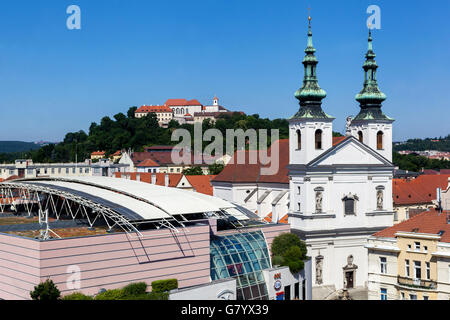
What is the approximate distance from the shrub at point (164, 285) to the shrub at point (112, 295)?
2.37 metres

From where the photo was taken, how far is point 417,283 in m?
39.8

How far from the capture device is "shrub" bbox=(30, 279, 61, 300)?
97.9 feet

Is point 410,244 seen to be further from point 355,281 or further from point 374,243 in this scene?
point 355,281

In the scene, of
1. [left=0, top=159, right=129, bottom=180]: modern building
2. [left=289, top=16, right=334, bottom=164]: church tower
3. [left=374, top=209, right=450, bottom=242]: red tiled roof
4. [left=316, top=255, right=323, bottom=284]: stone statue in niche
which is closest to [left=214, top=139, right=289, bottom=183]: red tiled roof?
[left=289, top=16, right=334, bottom=164]: church tower

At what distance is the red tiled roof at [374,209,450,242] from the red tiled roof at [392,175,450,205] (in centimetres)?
2907

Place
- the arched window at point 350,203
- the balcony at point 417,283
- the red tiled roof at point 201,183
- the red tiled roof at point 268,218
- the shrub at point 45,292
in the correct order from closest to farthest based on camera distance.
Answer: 1. the shrub at point 45,292
2. the balcony at point 417,283
3. the arched window at point 350,203
4. the red tiled roof at point 268,218
5. the red tiled roof at point 201,183

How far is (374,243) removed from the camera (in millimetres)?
44875

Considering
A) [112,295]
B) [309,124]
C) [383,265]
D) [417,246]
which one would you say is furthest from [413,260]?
[112,295]

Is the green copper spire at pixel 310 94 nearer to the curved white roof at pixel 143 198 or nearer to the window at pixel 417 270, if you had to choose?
the curved white roof at pixel 143 198

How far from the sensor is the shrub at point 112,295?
31.8 metres

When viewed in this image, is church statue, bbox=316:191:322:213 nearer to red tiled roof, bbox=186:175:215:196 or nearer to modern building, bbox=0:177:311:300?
modern building, bbox=0:177:311:300

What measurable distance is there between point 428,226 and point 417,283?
4.55 metres

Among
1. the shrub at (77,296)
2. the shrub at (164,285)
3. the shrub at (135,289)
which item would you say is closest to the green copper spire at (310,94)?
the shrub at (164,285)
